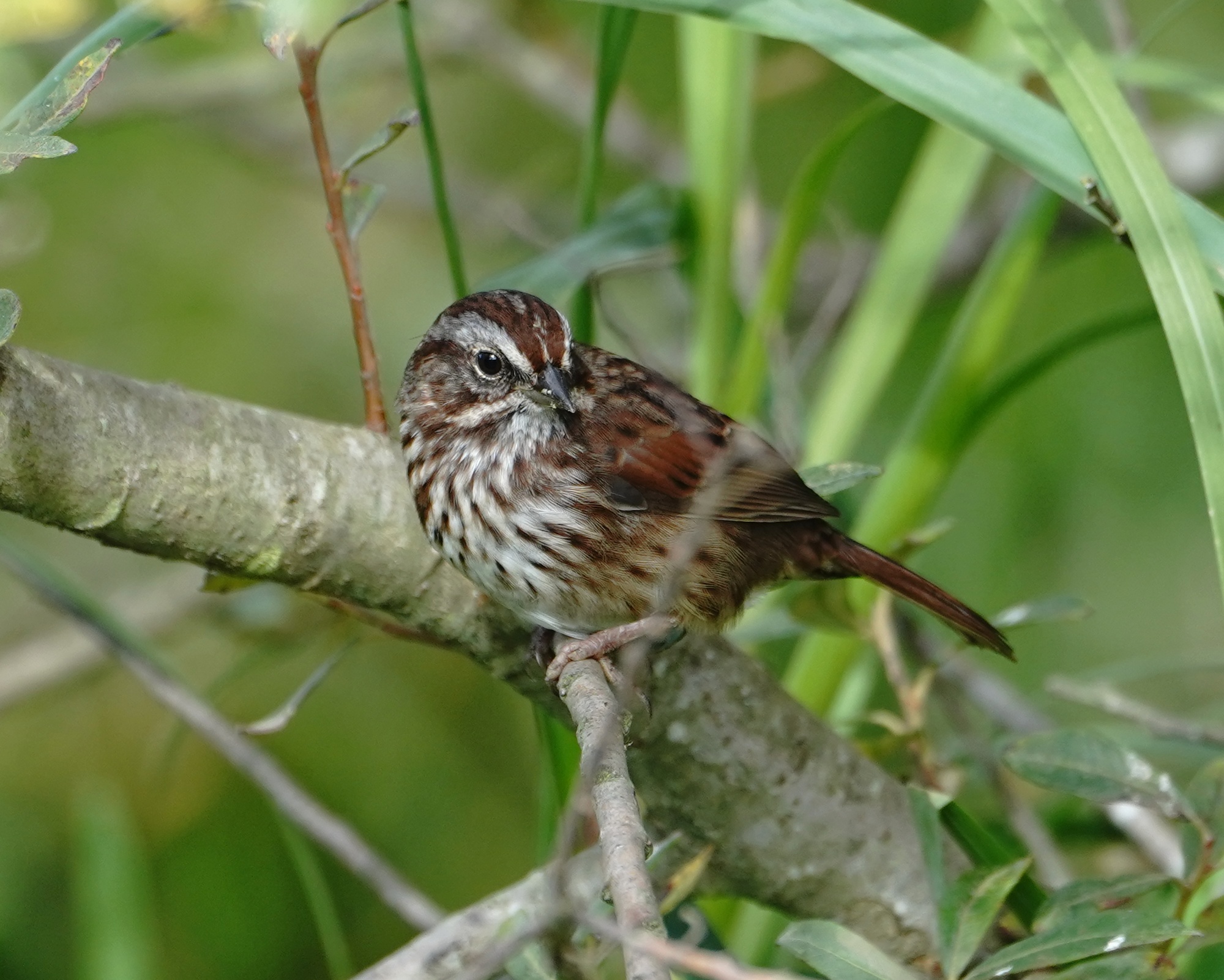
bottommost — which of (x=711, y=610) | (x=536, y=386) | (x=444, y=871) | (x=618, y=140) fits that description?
(x=444, y=871)

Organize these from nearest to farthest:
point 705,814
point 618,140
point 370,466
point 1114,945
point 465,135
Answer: point 1114,945 < point 370,466 < point 705,814 < point 618,140 < point 465,135

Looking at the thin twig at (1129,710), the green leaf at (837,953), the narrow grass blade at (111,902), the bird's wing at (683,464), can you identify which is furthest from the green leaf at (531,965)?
the narrow grass blade at (111,902)

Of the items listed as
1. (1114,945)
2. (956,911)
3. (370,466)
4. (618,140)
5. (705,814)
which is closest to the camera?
(1114,945)

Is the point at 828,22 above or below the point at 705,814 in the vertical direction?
above

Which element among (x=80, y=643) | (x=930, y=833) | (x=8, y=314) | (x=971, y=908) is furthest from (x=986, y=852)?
(x=80, y=643)

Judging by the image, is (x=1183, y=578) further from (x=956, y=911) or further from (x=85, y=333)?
(x=85, y=333)

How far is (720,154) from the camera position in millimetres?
2758

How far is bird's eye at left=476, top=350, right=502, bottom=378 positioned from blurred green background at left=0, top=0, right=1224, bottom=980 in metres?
1.19

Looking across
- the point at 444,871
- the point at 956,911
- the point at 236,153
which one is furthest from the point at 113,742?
the point at 956,911

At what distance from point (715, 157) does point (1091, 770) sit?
143 centimetres

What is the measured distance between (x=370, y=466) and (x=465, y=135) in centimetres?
376

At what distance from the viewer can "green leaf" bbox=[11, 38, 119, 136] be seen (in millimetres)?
1606

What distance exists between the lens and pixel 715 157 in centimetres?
276

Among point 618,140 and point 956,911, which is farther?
point 618,140
